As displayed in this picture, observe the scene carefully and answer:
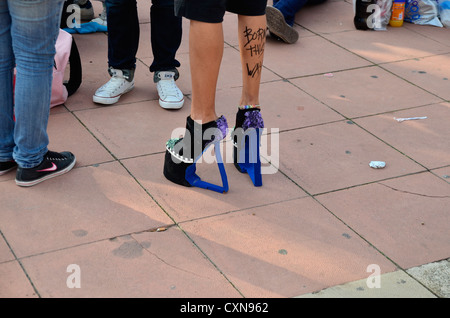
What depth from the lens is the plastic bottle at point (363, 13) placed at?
5.38 meters

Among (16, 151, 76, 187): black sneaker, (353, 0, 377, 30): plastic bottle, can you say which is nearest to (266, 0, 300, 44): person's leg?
(353, 0, 377, 30): plastic bottle

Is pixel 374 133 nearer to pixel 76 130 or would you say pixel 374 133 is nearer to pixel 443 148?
pixel 443 148

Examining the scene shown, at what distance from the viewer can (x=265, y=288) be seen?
2.58 m

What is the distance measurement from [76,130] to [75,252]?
115 cm

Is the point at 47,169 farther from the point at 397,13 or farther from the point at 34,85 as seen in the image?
the point at 397,13

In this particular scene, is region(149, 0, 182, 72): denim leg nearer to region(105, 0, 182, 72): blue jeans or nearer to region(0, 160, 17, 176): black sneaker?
region(105, 0, 182, 72): blue jeans

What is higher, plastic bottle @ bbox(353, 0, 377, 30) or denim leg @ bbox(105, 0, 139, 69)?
denim leg @ bbox(105, 0, 139, 69)

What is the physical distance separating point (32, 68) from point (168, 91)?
1142 millimetres

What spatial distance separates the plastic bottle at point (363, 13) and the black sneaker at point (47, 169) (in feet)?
9.74

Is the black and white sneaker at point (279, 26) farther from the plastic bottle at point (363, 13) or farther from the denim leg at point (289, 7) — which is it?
the plastic bottle at point (363, 13)

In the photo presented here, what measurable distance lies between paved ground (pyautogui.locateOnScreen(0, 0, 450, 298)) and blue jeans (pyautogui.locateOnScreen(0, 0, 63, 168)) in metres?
0.19

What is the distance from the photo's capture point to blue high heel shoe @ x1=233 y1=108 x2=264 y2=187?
3199mm

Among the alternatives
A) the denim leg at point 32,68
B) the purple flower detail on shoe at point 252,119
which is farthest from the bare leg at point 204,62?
Result: the denim leg at point 32,68

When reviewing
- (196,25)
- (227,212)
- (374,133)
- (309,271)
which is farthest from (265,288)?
(374,133)
